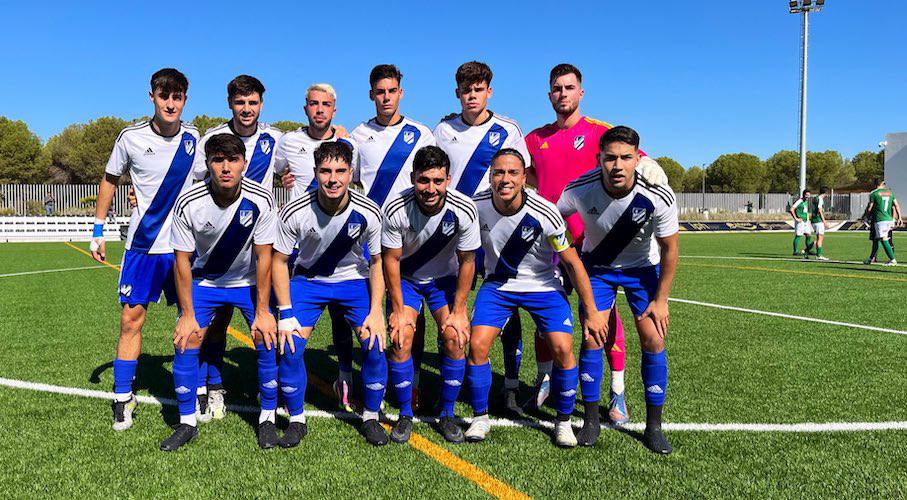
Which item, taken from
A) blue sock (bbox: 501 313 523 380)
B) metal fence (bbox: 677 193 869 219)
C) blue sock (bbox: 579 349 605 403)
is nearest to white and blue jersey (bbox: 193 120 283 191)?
blue sock (bbox: 501 313 523 380)

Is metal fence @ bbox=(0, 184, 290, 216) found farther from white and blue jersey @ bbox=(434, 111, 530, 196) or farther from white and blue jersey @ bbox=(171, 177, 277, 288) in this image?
white and blue jersey @ bbox=(171, 177, 277, 288)

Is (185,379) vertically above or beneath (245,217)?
beneath

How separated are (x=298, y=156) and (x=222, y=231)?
120cm

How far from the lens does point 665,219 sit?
3.70 metres

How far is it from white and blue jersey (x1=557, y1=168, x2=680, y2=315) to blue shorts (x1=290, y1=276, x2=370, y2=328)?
1420 mm

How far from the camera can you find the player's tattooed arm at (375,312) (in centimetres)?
394

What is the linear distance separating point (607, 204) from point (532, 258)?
58 cm

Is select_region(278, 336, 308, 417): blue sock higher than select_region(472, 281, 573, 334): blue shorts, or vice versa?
select_region(472, 281, 573, 334): blue shorts

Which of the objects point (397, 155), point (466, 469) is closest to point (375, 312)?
point (466, 469)

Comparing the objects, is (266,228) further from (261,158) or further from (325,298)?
(261,158)

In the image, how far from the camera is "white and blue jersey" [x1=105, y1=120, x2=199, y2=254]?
14.2 feet

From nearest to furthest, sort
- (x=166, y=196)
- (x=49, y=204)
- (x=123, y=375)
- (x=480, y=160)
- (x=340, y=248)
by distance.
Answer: (x=340, y=248), (x=123, y=375), (x=166, y=196), (x=480, y=160), (x=49, y=204)

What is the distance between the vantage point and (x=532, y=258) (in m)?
4.02

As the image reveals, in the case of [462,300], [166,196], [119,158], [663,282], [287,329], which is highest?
[119,158]
